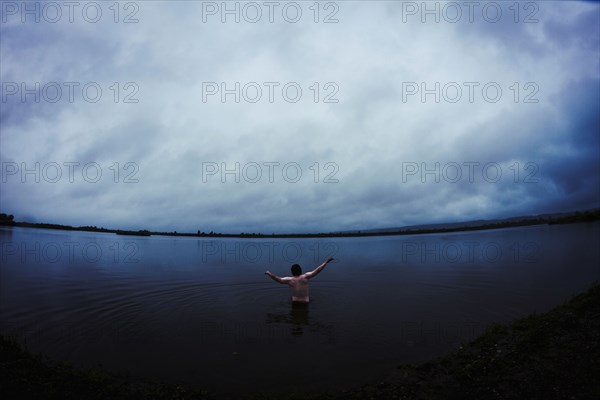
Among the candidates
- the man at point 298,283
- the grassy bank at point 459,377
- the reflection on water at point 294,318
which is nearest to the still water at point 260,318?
the reflection on water at point 294,318

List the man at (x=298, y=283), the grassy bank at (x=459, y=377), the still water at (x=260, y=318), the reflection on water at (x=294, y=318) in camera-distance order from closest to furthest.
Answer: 1. the grassy bank at (x=459, y=377)
2. the still water at (x=260, y=318)
3. the reflection on water at (x=294, y=318)
4. the man at (x=298, y=283)

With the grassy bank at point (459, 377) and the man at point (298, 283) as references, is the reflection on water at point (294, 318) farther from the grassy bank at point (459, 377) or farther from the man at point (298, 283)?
the grassy bank at point (459, 377)

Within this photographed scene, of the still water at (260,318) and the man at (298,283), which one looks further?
the man at (298,283)

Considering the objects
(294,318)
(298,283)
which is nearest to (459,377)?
(294,318)

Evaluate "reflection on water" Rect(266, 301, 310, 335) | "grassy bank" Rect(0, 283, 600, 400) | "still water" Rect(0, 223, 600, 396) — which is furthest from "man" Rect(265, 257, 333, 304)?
"grassy bank" Rect(0, 283, 600, 400)

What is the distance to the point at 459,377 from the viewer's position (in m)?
7.79

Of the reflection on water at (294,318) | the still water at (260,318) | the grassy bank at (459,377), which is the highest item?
the grassy bank at (459,377)

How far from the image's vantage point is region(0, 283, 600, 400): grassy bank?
6766mm

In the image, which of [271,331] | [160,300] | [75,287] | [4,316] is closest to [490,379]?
[271,331]

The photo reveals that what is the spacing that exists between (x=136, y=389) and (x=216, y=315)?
7005 mm

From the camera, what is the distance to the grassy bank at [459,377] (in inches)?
266

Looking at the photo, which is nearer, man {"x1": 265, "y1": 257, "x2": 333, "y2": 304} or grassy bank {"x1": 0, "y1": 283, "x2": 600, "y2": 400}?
grassy bank {"x1": 0, "y1": 283, "x2": 600, "y2": 400}

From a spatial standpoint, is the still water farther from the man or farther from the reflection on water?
the man

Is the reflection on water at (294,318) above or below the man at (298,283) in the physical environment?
below
